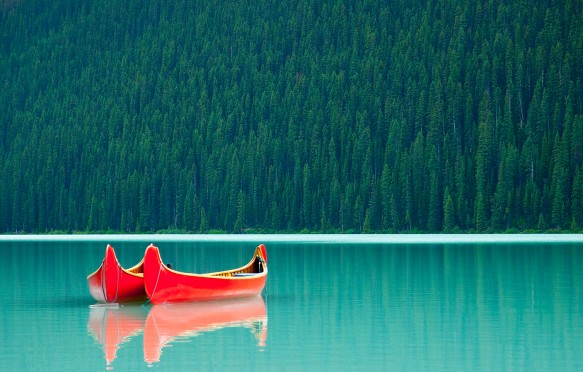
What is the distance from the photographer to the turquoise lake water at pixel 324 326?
27.6m

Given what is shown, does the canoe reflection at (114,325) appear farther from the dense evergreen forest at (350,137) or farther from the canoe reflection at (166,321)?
the dense evergreen forest at (350,137)

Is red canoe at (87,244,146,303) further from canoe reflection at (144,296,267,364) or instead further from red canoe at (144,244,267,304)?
red canoe at (144,244,267,304)

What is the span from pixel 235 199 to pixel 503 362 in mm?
142727

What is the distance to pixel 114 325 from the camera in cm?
3653

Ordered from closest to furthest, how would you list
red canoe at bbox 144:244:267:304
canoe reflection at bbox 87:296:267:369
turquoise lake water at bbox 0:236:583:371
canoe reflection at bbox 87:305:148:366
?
turquoise lake water at bbox 0:236:583:371 → canoe reflection at bbox 87:305:148:366 → canoe reflection at bbox 87:296:267:369 → red canoe at bbox 144:244:267:304

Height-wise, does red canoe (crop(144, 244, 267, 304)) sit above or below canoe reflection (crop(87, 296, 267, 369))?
above

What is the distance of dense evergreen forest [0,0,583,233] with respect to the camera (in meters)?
155

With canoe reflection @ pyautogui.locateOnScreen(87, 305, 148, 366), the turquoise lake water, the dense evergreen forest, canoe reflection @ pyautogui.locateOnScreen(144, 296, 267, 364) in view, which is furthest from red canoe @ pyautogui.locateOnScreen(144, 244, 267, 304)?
the dense evergreen forest

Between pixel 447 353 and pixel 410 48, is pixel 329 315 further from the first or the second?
pixel 410 48

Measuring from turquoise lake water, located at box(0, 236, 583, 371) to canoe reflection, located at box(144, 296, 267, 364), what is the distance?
2.1 inches

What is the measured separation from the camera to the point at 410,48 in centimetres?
18075

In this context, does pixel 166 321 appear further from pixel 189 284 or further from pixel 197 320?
pixel 189 284

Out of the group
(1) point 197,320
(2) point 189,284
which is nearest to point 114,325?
(1) point 197,320

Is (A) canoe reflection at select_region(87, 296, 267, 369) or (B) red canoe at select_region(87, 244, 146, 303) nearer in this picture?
(A) canoe reflection at select_region(87, 296, 267, 369)
